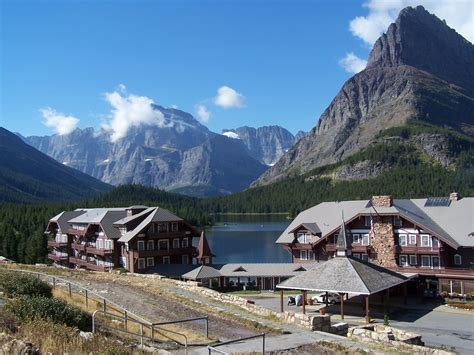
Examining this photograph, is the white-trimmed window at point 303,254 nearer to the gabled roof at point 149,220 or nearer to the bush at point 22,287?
the gabled roof at point 149,220

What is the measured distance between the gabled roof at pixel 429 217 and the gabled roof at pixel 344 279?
15.8 metres

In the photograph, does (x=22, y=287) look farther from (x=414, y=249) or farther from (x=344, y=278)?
(x=414, y=249)

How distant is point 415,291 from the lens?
206 ft

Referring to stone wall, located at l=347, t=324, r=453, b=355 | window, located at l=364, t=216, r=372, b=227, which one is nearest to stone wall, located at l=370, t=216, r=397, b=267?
window, located at l=364, t=216, r=372, b=227

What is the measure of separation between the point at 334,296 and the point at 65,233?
6139 cm

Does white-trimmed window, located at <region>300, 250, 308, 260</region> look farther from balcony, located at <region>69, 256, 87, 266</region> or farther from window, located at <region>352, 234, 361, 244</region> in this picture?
balcony, located at <region>69, 256, 87, 266</region>

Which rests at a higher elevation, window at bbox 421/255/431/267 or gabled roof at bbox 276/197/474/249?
gabled roof at bbox 276/197/474/249

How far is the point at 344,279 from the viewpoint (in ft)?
154

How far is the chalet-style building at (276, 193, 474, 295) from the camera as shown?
6119 cm

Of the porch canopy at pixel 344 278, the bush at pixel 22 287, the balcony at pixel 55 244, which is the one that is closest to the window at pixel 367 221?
the porch canopy at pixel 344 278

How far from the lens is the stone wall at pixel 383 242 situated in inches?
2574

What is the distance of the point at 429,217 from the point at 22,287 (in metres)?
52.7

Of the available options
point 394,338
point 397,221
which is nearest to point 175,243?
point 397,221

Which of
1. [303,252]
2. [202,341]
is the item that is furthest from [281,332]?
[303,252]
